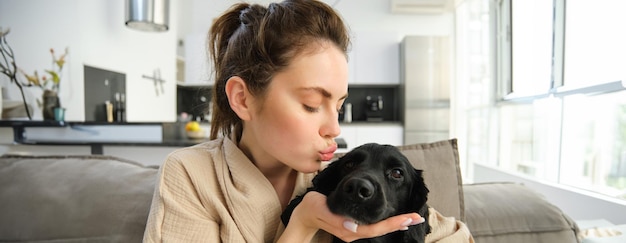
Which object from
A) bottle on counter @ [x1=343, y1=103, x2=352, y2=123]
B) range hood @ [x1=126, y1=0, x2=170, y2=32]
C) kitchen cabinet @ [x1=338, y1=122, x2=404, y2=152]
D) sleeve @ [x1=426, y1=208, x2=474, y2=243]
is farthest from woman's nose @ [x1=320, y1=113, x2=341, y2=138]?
bottle on counter @ [x1=343, y1=103, x2=352, y2=123]

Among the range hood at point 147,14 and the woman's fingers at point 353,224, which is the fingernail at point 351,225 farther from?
the range hood at point 147,14

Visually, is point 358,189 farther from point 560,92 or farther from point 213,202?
point 560,92

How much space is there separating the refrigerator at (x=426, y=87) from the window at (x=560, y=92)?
1038 millimetres

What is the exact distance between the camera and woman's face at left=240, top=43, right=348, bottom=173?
82 cm

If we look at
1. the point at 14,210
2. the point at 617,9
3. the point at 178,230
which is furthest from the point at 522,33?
the point at 14,210

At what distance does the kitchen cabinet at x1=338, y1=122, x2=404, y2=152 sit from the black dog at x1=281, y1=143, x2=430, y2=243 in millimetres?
4190

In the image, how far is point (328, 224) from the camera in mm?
743

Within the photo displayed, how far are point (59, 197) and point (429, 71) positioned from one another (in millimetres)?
4695

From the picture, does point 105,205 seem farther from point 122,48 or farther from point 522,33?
point 122,48

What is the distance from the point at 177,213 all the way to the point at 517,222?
0.99m

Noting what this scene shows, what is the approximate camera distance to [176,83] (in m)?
5.61

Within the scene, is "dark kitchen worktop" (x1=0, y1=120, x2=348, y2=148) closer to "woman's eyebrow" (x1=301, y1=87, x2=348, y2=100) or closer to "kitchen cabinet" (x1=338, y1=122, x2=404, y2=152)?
"woman's eyebrow" (x1=301, y1=87, x2=348, y2=100)

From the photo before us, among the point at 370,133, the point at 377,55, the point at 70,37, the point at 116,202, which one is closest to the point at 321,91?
the point at 116,202

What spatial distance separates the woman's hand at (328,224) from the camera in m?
0.71
